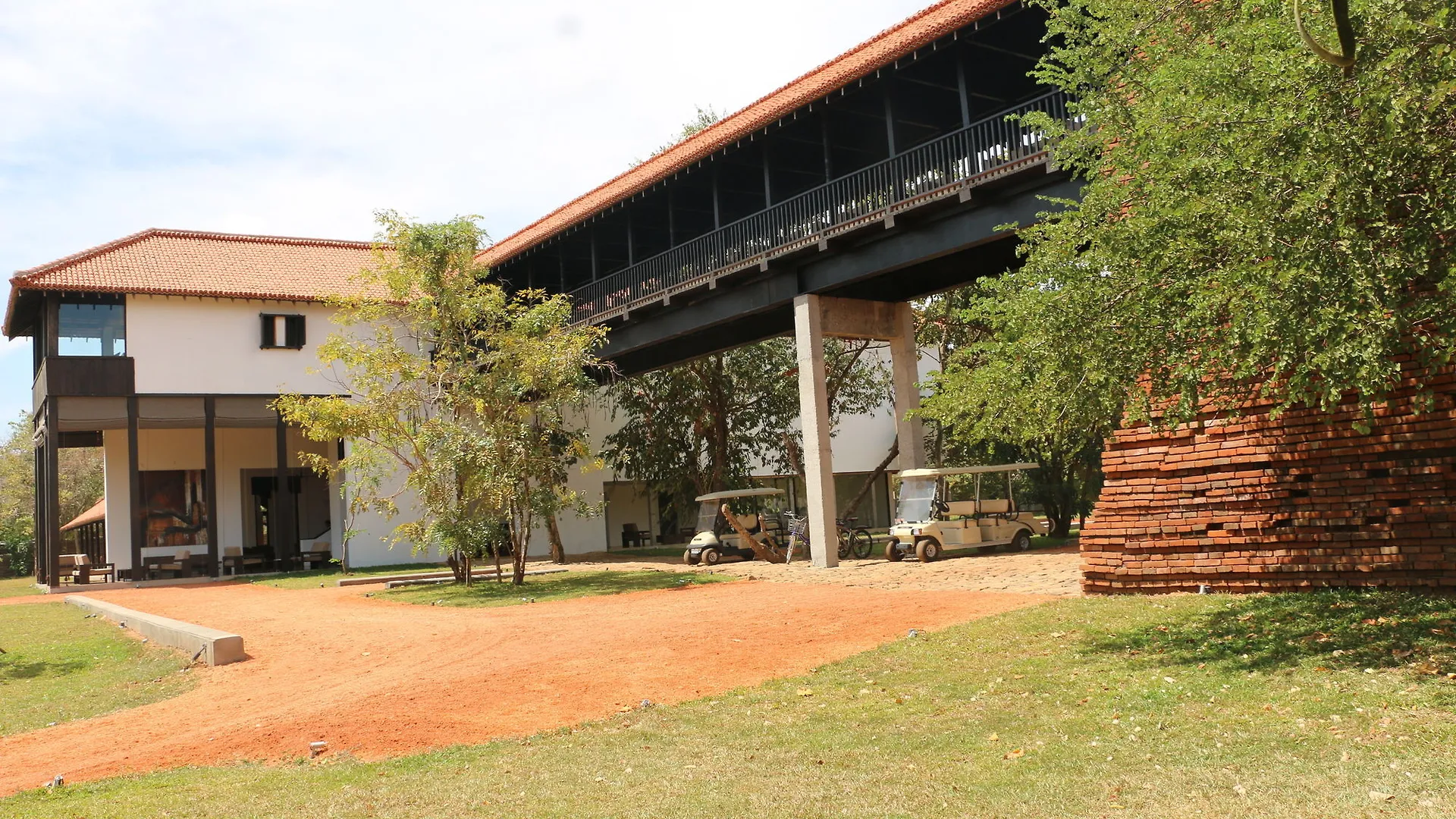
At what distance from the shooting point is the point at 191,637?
11.5m

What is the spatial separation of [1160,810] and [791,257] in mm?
15336

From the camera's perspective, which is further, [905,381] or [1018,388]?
[905,381]

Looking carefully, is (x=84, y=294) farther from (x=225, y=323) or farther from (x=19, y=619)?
(x=19, y=619)

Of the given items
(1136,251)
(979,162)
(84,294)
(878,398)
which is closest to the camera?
(1136,251)

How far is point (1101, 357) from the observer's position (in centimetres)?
793

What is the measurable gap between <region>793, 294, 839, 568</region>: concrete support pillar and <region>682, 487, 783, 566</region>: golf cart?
3.80m

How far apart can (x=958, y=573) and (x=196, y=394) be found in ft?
65.9

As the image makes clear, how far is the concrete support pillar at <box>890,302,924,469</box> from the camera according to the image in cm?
2064

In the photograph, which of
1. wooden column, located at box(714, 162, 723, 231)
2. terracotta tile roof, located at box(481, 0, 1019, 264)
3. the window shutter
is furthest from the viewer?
the window shutter

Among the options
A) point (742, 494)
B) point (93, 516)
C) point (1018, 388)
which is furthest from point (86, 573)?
point (1018, 388)

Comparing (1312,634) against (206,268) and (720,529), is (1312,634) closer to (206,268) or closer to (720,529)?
(720,529)

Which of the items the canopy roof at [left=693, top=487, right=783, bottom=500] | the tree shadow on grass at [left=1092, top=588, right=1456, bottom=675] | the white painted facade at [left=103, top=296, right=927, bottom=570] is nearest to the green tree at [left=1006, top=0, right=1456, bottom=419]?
the tree shadow on grass at [left=1092, top=588, right=1456, bottom=675]

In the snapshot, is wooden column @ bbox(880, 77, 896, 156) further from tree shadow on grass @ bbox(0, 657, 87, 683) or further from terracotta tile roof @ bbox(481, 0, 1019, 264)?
tree shadow on grass @ bbox(0, 657, 87, 683)

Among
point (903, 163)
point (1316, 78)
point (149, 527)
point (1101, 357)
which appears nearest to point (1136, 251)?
point (1101, 357)
